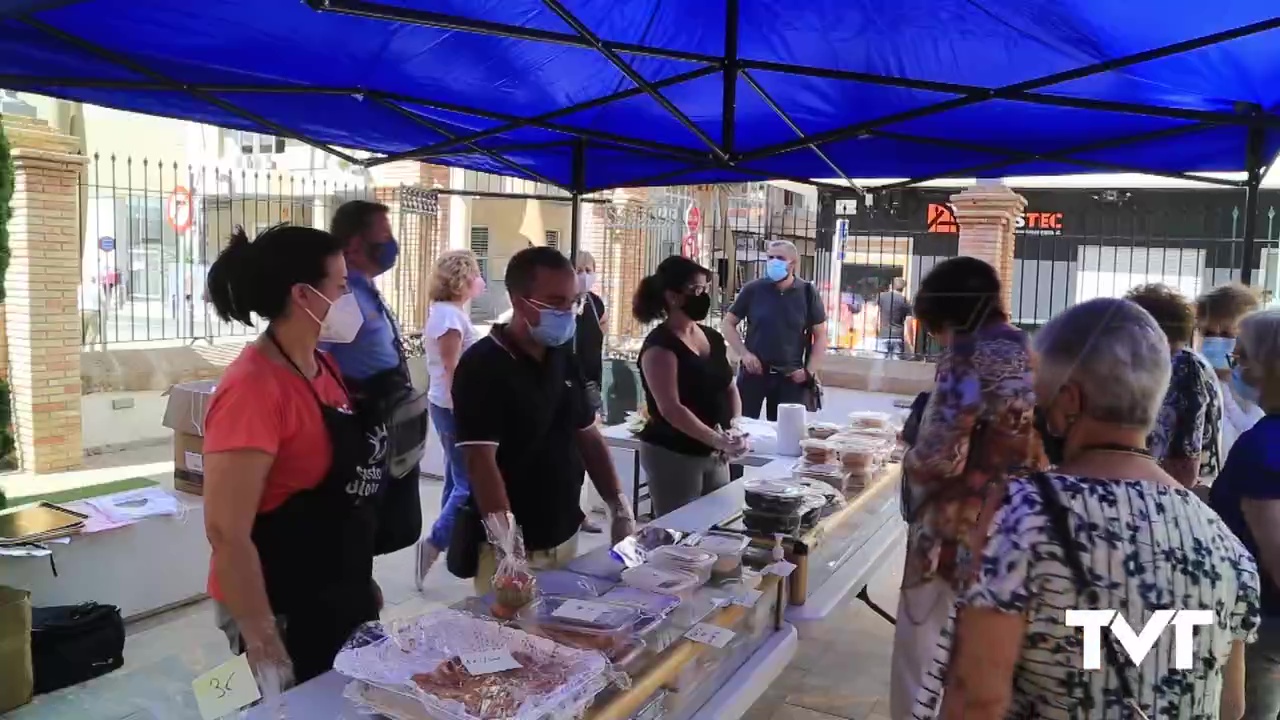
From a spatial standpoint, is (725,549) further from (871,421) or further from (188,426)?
(188,426)

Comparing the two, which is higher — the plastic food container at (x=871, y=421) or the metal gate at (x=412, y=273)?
the metal gate at (x=412, y=273)

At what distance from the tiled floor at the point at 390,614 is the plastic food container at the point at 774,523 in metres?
0.39

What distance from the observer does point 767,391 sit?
5.67m

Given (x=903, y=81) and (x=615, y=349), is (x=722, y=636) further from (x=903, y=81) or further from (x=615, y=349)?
(x=615, y=349)

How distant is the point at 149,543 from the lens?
399 cm

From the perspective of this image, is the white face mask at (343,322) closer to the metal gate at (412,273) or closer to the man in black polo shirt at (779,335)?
the man in black polo shirt at (779,335)

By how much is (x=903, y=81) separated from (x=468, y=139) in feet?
6.75

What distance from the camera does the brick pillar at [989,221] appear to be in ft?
30.9

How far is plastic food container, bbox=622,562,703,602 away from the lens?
6.93 feet

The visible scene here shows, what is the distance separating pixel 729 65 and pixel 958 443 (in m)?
1.79

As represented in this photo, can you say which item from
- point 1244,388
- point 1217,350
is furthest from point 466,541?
point 1217,350

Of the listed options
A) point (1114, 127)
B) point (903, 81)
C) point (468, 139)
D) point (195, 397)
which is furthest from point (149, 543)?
point (1114, 127)

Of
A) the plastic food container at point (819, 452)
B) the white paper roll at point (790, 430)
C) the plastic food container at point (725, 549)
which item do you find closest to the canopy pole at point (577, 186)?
the white paper roll at point (790, 430)

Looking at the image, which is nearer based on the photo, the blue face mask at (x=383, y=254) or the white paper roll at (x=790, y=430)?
the blue face mask at (x=383, y=254)
